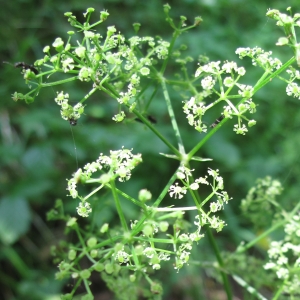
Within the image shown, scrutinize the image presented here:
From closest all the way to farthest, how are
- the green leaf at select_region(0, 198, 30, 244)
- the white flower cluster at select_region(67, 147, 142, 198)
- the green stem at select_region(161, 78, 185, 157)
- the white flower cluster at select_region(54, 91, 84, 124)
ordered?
the white flower cluster at select_region(67, 147, 142, 198), the white flower cluster at select_region(54, 91, 84, 124), the green stem at select_region(161, 78, 185, 157), the green leaf at select_region(0, 198, 30, 244)

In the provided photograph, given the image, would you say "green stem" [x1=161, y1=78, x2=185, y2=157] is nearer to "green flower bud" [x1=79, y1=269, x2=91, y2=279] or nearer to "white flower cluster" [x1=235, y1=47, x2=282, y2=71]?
"white flower cluster" [x1=235, y1=47, x2=282, y2=71]

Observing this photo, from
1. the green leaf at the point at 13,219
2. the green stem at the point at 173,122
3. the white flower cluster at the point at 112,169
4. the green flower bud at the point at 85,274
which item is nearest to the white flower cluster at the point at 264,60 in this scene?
the green stem at the point at 173,122

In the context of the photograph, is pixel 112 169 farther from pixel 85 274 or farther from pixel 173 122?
pixel 173 122

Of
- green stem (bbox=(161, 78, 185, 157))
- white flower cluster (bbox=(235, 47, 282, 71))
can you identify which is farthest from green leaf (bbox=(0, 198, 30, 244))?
white flower cluster (bbox=(235, 47, 282, 71))

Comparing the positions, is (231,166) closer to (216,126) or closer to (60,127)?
(60,127)

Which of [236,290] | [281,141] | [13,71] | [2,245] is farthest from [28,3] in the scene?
[236,290]

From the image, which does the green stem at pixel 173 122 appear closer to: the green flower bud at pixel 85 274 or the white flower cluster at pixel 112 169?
the white flower cluster at pixel 112 169

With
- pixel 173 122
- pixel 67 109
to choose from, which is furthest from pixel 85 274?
pixel 173 122

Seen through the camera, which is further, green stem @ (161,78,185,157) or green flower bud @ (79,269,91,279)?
green stem @ (161,78,185,157)
